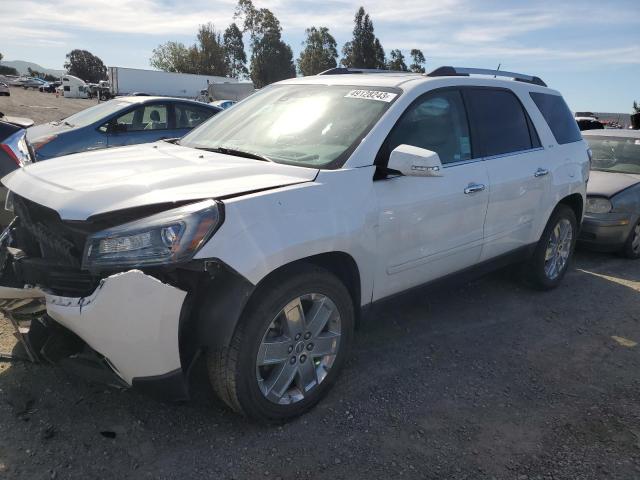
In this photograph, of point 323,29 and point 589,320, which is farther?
point 323,29

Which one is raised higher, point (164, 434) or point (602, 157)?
point (602, 157)

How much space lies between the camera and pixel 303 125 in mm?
3283

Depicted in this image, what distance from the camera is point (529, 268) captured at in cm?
477

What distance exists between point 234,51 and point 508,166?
7948cm

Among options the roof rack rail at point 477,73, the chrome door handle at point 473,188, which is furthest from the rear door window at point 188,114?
the chrome door handle at point 473,188

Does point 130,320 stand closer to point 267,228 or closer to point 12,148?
point 267,228

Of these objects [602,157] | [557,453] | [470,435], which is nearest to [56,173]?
[470,435]

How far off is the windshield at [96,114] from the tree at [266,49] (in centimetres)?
6358

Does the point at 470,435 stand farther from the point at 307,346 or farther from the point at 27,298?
the point at 27,298

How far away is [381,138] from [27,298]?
2.02 metres

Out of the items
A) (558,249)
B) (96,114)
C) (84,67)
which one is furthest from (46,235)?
(84,67)

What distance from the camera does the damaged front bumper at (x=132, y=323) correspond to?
2.16m

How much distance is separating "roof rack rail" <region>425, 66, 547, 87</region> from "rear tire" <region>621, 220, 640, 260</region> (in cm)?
254

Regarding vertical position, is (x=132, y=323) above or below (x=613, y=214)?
above
